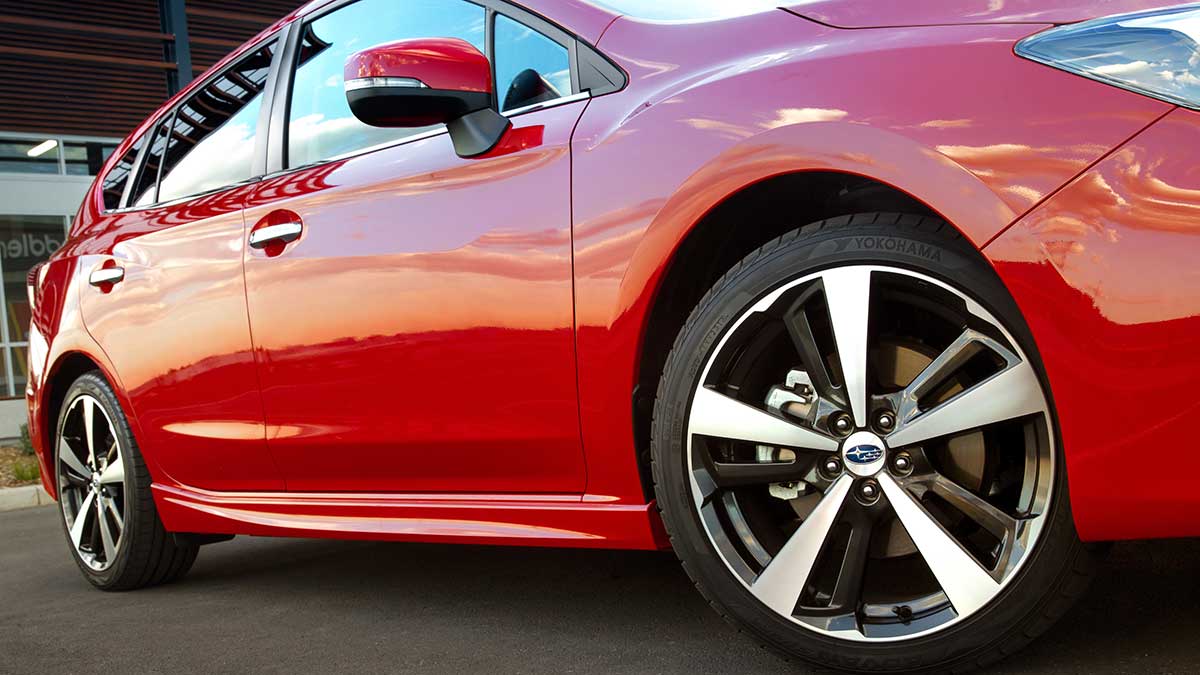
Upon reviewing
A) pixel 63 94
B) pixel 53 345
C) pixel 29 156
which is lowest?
pixel 53 345

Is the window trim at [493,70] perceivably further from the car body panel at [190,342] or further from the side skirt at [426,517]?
the side skirt at [426,517]

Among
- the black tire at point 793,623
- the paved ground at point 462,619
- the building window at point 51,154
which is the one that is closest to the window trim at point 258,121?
the paved ground at point 462,619

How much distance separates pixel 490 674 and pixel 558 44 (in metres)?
1.24

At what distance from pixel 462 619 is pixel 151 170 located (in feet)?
6.49

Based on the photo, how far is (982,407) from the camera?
172cm

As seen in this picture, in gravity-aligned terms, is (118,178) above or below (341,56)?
below

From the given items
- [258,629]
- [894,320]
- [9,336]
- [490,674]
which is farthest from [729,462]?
→ [9,336]

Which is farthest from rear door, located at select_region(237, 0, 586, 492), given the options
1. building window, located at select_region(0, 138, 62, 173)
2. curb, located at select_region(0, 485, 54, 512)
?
building window, located at select_region(0, 138, 62, 173)

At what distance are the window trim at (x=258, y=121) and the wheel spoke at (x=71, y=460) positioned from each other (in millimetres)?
785

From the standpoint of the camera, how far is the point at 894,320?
1900mm

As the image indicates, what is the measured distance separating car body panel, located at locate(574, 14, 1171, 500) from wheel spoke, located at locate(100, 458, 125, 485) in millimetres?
1961

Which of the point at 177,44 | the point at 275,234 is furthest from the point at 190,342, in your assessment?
the point at 177,44

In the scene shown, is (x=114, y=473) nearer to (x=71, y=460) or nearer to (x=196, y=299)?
(x=71, y=460)

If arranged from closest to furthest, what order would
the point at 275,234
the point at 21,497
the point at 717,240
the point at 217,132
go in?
the point at 717,240, the point at 275,234, the point at 217,132, the point at 21,497
